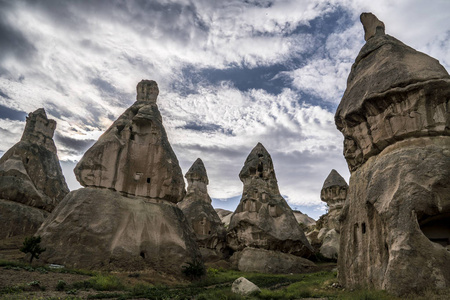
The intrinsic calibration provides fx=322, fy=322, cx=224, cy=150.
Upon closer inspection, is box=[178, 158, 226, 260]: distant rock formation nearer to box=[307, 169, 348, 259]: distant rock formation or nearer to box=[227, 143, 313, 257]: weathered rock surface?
box=[227, 143, 313, 257]: weathered rock surface

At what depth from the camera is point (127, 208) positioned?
18.1 meters

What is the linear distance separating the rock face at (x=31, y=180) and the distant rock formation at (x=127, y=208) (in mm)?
12095

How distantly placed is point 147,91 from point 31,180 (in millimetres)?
15807

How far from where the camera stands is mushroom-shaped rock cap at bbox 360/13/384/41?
1641 centimetres

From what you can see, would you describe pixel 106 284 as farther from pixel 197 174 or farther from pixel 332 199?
pixel 332 199

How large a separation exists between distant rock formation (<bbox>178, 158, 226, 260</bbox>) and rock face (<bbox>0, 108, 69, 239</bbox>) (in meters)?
13.2

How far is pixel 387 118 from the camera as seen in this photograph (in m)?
12.4

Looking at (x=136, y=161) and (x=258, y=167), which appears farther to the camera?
(x=258, y=167)

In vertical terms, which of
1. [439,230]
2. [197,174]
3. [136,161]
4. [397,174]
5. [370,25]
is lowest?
[439,230]

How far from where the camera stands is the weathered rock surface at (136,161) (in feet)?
61.2

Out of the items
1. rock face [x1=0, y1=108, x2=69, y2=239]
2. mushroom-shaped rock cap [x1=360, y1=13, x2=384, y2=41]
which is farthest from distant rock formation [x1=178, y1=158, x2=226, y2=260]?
mushroom-shaped rock cap [x1=360, y1=13, x2=384, y2=41]

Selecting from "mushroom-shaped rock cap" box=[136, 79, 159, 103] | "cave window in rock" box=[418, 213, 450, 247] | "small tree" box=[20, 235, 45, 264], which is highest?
"mushroom-shaped rock cap" box=[136, 79, 159, 103]

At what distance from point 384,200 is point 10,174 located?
2982cm

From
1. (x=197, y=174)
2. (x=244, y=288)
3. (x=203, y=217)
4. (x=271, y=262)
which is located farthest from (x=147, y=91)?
(x=271, y=262)
